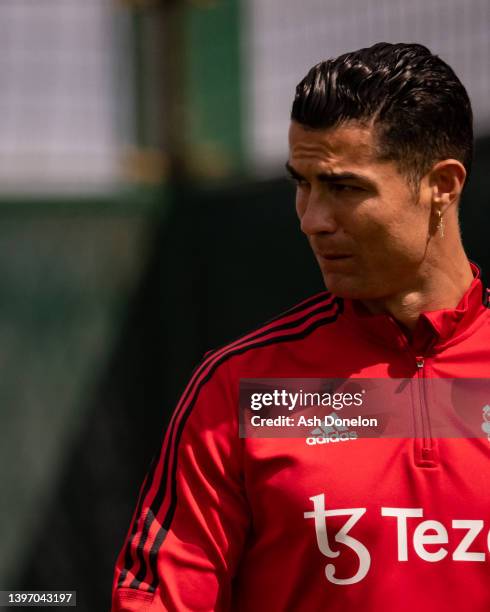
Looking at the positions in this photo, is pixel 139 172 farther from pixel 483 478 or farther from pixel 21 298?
pixel 483 478

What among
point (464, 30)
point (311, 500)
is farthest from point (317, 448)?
point (464, 30)

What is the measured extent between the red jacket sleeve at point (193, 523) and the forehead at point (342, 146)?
510 millimetres

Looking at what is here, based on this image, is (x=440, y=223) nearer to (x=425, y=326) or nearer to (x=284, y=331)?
(x=425, y=326)

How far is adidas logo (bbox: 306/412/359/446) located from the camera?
2648mm

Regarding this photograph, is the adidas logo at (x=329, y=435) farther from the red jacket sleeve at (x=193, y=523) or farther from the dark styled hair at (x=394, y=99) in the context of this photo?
the dark styled hair at (x=394, y=99)

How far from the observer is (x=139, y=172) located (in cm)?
670

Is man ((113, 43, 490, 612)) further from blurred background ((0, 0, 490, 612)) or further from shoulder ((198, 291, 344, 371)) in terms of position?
blurred background ((0, 0, 490, 612))

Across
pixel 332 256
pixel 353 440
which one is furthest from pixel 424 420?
pixel 332 256

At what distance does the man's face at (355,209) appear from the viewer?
263 cm

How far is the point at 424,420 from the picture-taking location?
2.63 meters

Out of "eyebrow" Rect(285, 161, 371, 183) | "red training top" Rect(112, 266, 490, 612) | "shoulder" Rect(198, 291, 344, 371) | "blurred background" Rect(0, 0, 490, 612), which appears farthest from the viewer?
"blurred background" Rect(0, 0, 490, 612)

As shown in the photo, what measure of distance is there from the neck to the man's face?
0.12ft

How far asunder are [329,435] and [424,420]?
198 millimetres

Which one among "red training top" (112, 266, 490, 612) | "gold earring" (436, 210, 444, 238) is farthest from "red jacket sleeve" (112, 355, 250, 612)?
"gold earring" (436, 210, 444, 238)
